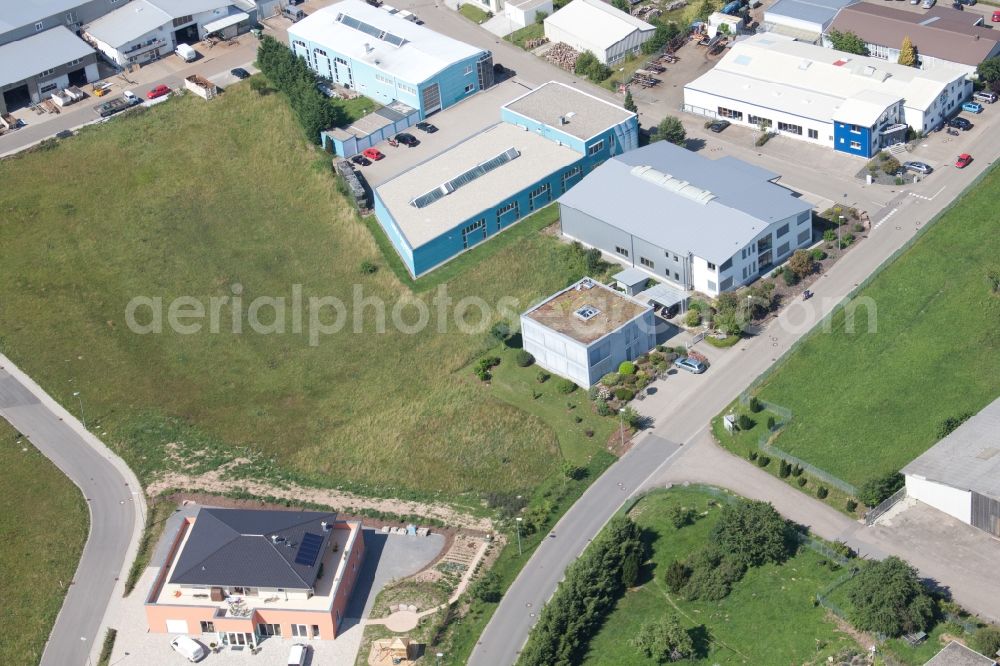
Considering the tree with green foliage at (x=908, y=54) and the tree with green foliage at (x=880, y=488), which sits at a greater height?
the tree with green foliage at (x=908, y=54)

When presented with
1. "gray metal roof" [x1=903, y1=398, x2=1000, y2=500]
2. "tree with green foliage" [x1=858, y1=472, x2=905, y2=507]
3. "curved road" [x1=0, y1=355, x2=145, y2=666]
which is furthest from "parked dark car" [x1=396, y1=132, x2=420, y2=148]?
"gray metal roof" [x1=903, y1=398, x2=1000, y2=500]

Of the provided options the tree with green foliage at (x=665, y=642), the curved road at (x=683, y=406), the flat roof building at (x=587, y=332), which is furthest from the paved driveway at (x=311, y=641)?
the flat roof building at (x=587, y=332)

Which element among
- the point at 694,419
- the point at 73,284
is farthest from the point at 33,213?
the point at 694,419

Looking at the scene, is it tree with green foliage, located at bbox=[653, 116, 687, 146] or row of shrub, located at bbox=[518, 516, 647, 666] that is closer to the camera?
row of shrub, located at bbox=[518, 516, 647, 666]

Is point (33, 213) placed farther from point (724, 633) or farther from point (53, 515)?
point (724, 633)

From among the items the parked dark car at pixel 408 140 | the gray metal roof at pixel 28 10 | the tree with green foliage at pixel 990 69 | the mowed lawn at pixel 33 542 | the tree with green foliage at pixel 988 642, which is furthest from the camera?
the gray metal roof at pixel 28 10

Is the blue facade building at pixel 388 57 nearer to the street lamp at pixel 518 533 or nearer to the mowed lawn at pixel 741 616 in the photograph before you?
the street lamp at pixel 518 533

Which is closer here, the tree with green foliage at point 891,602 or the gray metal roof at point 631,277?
the tree with green foliage at point 891,602

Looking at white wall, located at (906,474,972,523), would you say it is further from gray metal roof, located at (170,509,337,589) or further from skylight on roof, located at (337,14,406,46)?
skylight on roof, located at (337,14,406,46)
